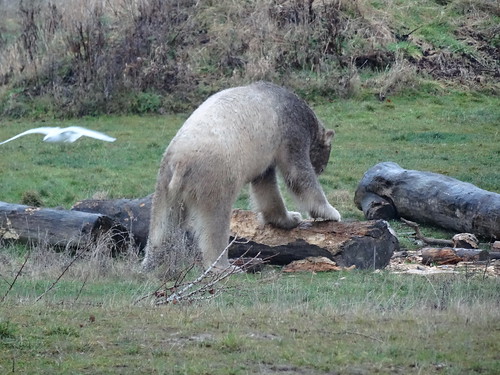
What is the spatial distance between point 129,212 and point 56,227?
960 millimetres

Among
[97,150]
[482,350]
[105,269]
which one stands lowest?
[97,150]

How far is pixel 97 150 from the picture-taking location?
18.8 meters

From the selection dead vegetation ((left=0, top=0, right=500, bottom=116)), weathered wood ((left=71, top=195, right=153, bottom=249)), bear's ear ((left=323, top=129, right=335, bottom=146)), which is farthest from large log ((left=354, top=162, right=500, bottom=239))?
dead vegetation ((left=0, top=0, right=500, bottom=116))

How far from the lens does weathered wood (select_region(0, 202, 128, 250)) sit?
1050 cm

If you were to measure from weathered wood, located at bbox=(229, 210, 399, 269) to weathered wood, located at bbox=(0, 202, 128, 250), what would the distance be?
4.42 feet

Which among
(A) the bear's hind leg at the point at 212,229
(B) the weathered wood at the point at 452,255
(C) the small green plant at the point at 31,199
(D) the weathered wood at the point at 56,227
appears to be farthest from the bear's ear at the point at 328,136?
(C) the small green plant at the point at 31,199

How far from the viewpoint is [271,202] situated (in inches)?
425

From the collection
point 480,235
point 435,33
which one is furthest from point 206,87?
point 480,235

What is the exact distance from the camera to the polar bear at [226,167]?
Answer: 9.34 m

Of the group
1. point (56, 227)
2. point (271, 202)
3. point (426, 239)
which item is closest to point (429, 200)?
point (426, 239)

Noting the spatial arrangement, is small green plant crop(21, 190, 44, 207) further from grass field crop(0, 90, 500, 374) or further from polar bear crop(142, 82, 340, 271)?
polar bear crop(142, 82, 340, 271)

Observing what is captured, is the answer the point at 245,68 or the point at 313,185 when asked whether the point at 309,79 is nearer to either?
the point at 245,68

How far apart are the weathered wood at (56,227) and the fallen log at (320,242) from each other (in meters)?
1.34

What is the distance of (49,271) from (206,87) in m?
12.8
